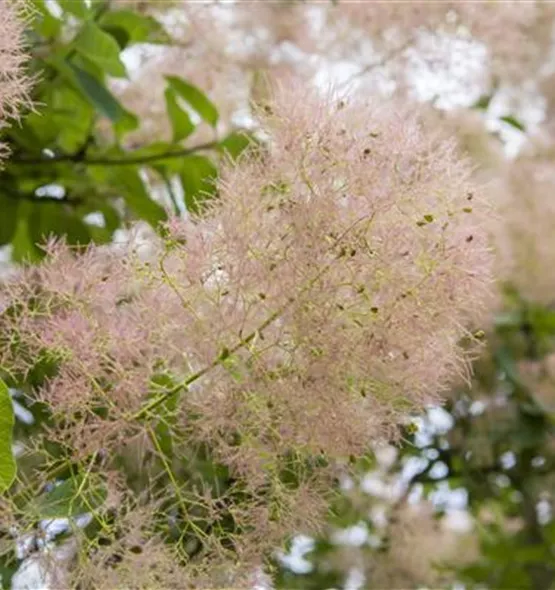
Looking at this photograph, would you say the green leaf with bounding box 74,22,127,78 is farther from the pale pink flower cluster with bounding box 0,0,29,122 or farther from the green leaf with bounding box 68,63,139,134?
the pale pink flower cluster with bounding box 0,0,29,122

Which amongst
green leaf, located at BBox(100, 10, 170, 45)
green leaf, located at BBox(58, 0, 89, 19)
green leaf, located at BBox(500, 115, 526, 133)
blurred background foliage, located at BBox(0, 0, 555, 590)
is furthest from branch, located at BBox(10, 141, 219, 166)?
green leaf, located at BBox(500, 115, 526, 133)

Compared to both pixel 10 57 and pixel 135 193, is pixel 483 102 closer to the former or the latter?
pixel 135 193

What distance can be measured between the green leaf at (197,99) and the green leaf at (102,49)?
0.23 meters

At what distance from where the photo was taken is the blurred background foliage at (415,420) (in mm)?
1567

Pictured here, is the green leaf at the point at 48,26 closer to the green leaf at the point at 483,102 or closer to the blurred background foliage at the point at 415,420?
the blurred background foliage at the point at 415,420

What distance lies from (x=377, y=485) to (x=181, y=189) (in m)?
0.63

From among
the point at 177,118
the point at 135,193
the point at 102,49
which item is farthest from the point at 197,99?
the point at 102,49

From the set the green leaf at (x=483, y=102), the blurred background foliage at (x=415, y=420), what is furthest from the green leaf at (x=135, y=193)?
the green leaf at (x=483, y=102)

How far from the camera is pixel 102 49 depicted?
1.46 m

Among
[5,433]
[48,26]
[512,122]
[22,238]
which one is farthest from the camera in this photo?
[512,122]

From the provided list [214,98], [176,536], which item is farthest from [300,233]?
[214,98]

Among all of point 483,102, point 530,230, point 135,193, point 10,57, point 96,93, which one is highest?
point 10,57

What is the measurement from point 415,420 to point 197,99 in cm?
71

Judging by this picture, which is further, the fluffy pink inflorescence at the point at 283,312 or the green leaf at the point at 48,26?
the green leaf at the point at 48,26
